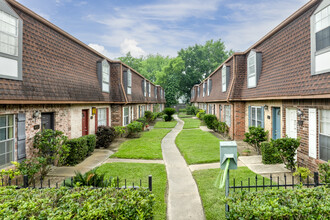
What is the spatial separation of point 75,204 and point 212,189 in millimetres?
3975

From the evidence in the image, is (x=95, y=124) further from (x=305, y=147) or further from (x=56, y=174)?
(x=305, y=147)

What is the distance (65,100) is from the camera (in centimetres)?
838

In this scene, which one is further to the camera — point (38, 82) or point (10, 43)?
point (38, 82)

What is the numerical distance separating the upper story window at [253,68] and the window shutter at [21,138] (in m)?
11.2

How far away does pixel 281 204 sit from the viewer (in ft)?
10.2

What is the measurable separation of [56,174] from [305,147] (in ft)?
30.1

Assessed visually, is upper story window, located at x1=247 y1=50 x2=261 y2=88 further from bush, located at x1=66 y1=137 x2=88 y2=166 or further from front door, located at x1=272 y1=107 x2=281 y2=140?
bush, located at x1=66 y1=137 x2=88 y2=166

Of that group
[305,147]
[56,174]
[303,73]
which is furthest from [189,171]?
[303,73]

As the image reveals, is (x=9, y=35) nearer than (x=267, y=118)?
Yes

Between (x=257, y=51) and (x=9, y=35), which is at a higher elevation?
(x=257, y=51)

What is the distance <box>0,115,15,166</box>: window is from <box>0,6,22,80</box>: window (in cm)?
133

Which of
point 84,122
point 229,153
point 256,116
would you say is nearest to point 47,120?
point 84,122

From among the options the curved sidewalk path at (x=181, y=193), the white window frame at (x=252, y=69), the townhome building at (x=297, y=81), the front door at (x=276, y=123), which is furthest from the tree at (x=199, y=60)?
the curved sidewalk path at (x=181, y=193)

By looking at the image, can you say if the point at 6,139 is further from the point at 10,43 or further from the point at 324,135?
the point at 324,135
